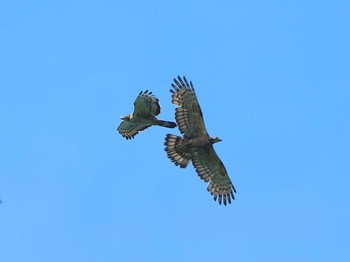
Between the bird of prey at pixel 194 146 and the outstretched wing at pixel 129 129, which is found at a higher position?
the outstretched wing at pixel 129 129

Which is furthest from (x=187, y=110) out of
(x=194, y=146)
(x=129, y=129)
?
(x=129, y=129)

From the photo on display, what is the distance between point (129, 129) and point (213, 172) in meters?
6.32

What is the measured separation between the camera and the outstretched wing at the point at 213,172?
139 feet

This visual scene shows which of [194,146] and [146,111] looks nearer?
[194,146]

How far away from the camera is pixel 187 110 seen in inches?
1638

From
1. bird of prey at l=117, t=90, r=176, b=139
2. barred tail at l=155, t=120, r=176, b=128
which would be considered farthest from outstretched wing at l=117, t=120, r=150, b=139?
barred tail at l=155, t=120, r=176, b=128

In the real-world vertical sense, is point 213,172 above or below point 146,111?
below

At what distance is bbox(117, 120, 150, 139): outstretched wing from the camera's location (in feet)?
155

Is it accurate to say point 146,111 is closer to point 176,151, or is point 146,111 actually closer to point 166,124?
point 166,124

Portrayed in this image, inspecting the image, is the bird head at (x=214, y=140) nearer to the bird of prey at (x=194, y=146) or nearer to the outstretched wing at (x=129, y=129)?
the bird of prey at (x=194, y=146)

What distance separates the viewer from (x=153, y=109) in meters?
44.8

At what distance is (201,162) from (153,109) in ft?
11.3

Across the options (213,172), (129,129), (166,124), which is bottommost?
(213,172)

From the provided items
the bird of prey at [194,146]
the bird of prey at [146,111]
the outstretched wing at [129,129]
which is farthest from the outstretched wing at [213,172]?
the outstretched wing at [129,129]
